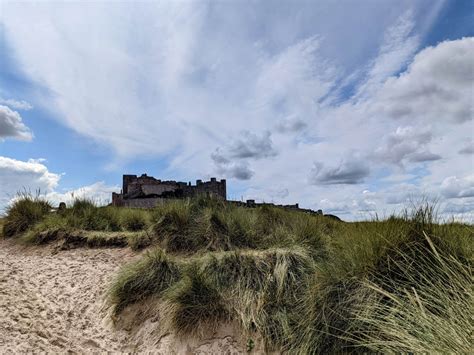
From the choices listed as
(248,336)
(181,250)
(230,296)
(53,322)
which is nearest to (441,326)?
(248,336)

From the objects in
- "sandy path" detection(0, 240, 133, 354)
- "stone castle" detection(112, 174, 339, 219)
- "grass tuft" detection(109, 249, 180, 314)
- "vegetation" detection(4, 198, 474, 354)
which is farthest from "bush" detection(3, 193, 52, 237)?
"stone castle" detection(112, 174, 339, 219)

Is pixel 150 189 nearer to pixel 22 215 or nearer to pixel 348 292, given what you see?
pixel 22 215

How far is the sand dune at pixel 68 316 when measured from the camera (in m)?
4.34

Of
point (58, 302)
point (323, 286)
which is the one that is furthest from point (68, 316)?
point (323, 286)

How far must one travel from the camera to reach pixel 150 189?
867 inches

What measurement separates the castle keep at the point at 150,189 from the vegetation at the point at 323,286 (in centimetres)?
1211

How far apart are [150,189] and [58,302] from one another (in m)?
16.8

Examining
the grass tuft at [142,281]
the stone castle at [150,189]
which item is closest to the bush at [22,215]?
the grass tuft at [142,281]

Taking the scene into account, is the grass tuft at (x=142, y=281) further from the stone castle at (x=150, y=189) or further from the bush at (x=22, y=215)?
the stone castle at (x=150, y=189)

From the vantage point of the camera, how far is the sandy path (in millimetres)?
4375

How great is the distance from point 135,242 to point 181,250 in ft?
3.54

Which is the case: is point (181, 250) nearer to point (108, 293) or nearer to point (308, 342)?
point (108, 293)

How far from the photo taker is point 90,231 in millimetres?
8711

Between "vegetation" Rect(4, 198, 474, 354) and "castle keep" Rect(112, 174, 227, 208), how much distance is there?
12.1 metres
